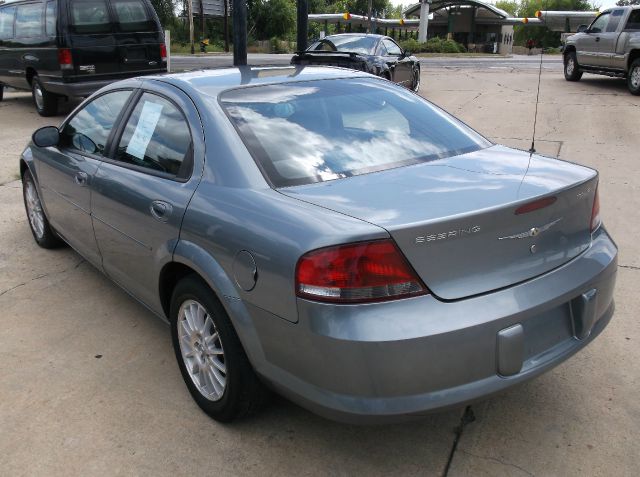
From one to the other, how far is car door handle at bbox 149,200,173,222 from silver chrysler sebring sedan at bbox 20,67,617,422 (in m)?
0.01

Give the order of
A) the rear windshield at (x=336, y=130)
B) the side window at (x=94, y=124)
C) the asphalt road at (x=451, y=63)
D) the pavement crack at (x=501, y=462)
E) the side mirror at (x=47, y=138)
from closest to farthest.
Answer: the pavement crack at (x=501, y=462) → the rear windshield at (x=336, y=130) → the side window at (x=94, y=124) → the side mirror at (x=47, y=138) → the asphalt road at (x=451, y=63)

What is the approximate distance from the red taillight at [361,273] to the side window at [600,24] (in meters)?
14.6

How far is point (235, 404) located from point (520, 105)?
1117cm

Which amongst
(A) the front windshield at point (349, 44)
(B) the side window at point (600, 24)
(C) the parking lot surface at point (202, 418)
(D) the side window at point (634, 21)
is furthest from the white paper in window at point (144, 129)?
(B) the side window at point (600, 24)

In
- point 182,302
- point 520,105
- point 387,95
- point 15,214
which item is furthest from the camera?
point 520,105

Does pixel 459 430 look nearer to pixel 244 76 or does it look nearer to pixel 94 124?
pixel 244 76

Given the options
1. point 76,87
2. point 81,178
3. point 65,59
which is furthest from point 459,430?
point 65,59

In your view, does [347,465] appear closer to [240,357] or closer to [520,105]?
[240,357]

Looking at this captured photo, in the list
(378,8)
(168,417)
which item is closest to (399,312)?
(168,417)

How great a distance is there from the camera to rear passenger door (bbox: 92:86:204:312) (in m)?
2.95

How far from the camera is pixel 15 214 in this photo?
20.4 ft

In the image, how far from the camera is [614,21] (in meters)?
14.1

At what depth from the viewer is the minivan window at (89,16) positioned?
10672 millimetres

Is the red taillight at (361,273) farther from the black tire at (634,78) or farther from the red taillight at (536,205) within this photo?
the black tire at (634,78)
